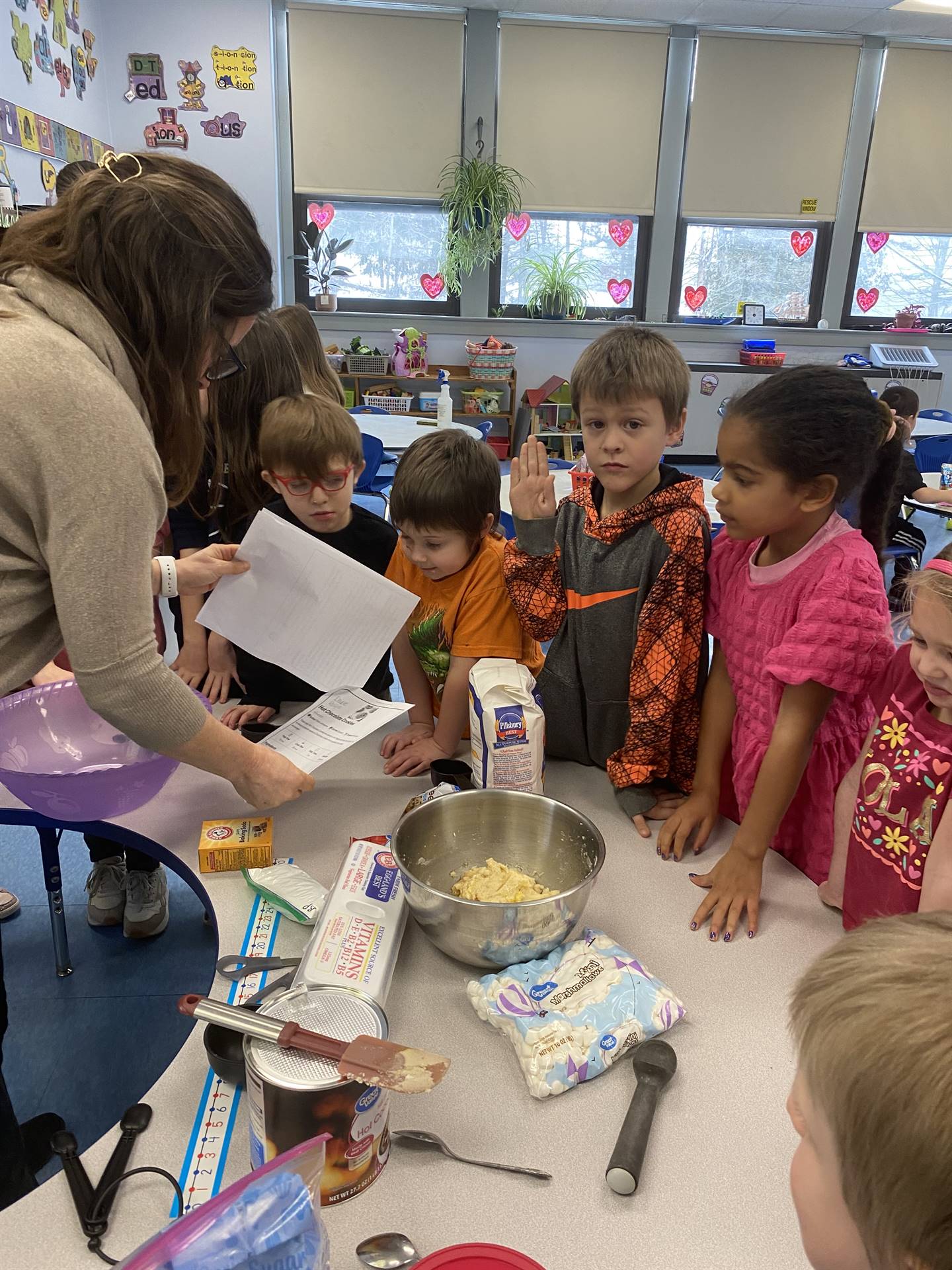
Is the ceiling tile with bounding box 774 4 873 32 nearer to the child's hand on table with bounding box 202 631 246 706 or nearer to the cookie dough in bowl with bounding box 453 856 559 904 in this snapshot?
the child's hand on table with bounding box 202 631 246 706

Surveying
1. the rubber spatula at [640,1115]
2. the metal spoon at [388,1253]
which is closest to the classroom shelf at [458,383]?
the rubber spatula at [640,1115]

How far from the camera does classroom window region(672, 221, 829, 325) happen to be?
22.4ft

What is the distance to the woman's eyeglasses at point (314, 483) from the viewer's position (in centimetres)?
156

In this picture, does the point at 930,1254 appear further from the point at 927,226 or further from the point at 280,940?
the point at 927,226

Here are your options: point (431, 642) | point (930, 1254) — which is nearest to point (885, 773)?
point (930, 1254)

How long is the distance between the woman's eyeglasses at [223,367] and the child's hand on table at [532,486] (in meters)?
0.42

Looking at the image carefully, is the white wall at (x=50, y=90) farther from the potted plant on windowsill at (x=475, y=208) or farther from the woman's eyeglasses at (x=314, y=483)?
the woman's eyeglasses at (x=314, y=483)

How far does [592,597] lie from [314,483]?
580 mm

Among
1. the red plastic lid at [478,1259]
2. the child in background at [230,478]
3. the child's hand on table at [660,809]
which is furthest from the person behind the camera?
the child in background at [230,478]

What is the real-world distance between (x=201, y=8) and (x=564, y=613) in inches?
251

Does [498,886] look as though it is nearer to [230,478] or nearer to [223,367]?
[223,367]

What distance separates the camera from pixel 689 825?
1170 mm

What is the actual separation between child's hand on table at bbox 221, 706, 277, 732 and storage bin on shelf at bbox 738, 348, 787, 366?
6.17 m

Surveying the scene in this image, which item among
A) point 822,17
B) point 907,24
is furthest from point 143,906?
point 907,24
